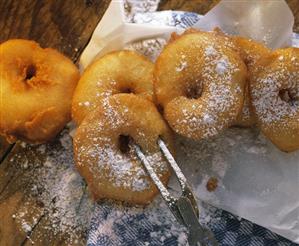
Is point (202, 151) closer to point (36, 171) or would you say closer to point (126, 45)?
point (126, 45)

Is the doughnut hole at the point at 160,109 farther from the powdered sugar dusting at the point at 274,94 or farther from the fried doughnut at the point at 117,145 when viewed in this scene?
the powdered sugar dusting at the point at 274,94

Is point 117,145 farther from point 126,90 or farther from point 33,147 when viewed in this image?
point 33,147

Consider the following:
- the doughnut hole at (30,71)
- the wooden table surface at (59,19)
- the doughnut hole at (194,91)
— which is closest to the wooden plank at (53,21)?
the wooden table surface at (59,19)

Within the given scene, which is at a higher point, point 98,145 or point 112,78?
point 112,78

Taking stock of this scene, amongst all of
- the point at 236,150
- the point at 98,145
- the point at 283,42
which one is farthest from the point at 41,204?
the point at 283,42

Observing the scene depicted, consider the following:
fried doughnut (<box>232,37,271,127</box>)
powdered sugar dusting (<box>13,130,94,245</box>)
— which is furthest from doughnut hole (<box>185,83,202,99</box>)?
powdered sugar dusting (<box>13,130,94,245</box>)

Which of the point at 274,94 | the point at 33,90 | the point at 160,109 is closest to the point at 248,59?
the point at 274,94
